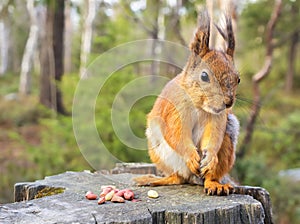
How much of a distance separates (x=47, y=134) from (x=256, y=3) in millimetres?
9123

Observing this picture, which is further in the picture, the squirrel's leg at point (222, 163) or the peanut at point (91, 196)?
the squirrel's leg at point (222, 163)

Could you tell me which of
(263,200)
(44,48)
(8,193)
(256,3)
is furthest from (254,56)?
(263,200)

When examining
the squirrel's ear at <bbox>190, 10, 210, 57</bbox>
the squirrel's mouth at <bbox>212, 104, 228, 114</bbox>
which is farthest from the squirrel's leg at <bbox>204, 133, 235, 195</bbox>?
the squirrel's ear at <bbox>190, 10, 210, 57</bbox>

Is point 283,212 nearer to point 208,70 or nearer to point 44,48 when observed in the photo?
point 208,70

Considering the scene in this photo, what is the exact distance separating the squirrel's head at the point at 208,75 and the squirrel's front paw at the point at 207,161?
0.75ft

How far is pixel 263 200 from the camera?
2219 mm

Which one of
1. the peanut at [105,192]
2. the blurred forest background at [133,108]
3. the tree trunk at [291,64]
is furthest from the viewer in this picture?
the tree trunk at [291,64]

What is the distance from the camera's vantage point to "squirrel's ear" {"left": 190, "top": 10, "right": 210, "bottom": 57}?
1.92 meters

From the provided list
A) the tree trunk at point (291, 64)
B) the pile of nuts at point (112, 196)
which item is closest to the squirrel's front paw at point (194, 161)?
the pile of nuts at point (112, 196)

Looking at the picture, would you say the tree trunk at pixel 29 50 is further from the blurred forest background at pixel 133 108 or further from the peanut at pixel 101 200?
the peanut at pixel 101 200

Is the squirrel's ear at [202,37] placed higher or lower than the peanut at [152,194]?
higher

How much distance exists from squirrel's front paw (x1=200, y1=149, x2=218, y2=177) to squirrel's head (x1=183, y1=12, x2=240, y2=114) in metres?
0.23

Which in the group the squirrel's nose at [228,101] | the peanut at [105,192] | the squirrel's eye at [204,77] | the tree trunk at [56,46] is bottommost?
the peanut at [105,192]

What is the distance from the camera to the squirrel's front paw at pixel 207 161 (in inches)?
79.1
